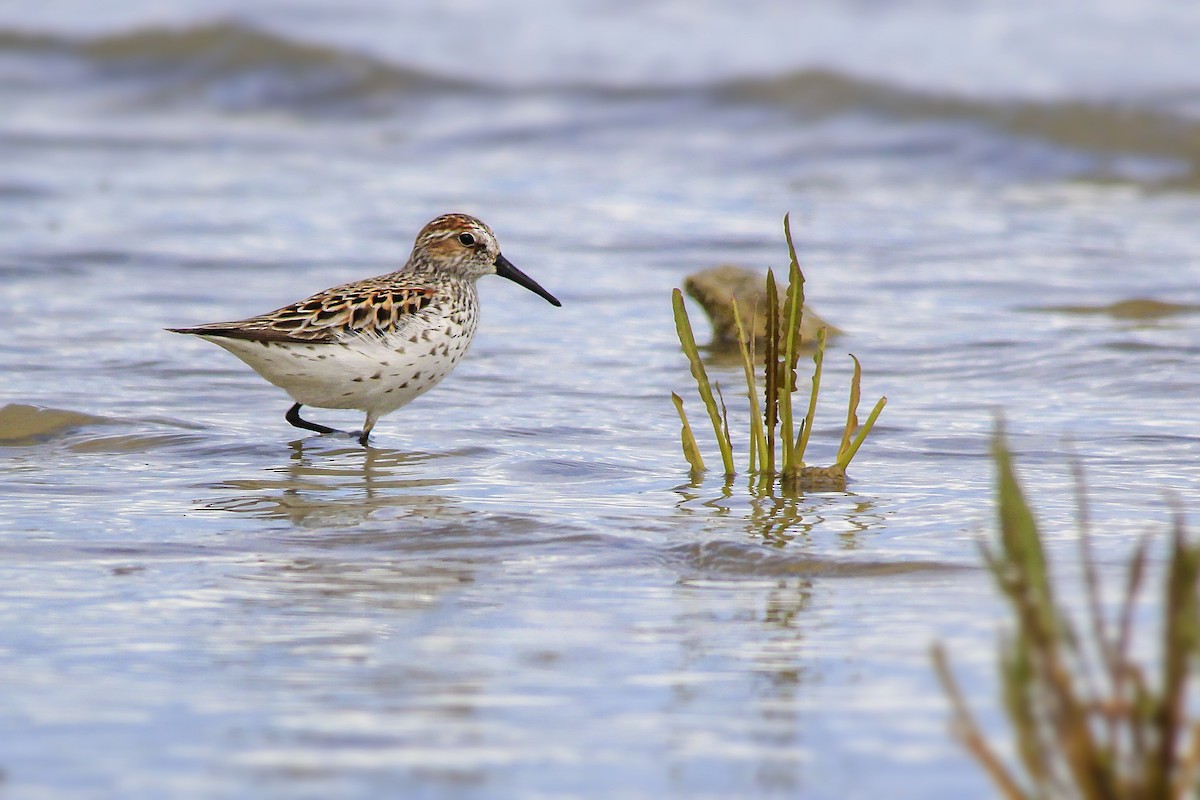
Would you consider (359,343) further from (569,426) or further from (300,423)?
(569,426)

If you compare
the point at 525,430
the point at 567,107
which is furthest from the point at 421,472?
the point at 567,107

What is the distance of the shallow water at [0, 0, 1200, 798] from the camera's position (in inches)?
151

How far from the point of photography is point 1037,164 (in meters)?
15.5

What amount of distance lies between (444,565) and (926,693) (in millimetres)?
1814

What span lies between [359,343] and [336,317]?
0.53 ft

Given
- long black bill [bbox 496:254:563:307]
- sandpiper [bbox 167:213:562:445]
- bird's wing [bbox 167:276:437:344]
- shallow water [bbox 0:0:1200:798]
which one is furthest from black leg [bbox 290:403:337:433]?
long black bill [bbox 496:254:563:307]

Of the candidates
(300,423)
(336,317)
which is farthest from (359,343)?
(300,423)

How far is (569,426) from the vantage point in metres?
7.44

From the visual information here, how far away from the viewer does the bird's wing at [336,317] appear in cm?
704

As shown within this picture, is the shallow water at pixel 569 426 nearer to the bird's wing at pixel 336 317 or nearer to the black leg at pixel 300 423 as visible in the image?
the black leg at pixel 300 423

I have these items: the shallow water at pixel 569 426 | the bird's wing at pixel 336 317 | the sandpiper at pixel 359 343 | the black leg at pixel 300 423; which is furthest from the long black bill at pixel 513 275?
the black leg at pixel 300 423

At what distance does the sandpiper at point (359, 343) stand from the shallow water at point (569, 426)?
257 mm

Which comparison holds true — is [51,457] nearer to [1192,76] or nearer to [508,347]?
[508,347]

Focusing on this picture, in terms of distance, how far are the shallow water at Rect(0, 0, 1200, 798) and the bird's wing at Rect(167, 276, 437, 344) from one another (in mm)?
505
